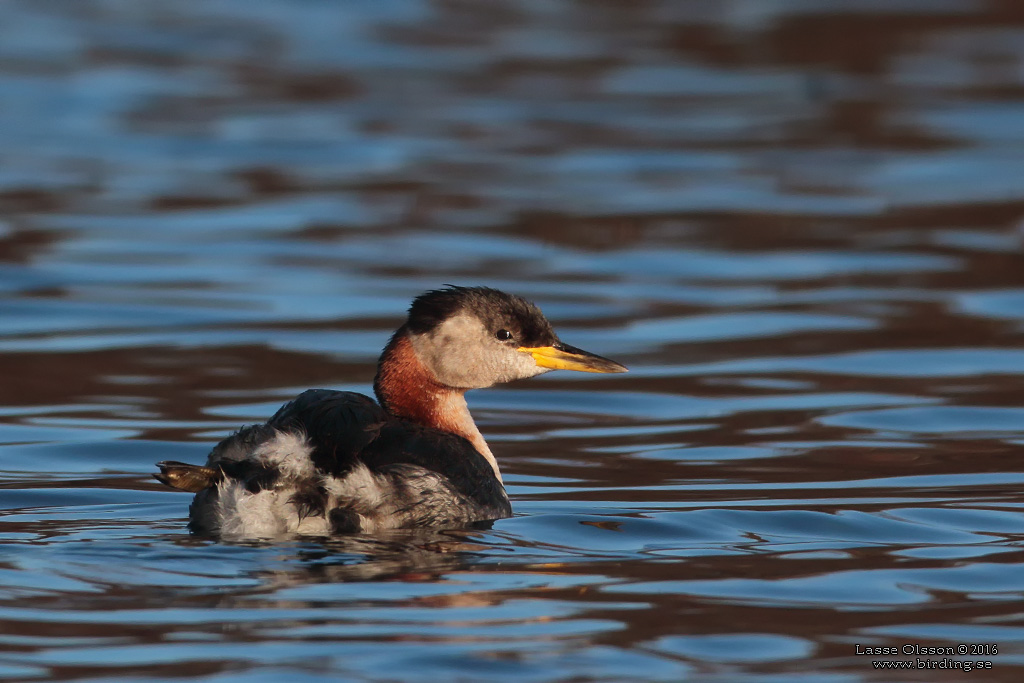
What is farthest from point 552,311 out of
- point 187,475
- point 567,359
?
point 187,475

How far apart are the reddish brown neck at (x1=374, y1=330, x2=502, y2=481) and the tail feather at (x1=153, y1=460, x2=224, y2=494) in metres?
1.23

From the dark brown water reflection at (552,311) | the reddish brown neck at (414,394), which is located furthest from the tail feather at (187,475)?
the reddish brown neck at (414,394)

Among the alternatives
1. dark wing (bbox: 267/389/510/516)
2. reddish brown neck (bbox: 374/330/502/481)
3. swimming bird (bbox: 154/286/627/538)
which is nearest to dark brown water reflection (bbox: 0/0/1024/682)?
swimming bird (bbox: 154/286/627/538)

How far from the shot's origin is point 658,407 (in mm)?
10070

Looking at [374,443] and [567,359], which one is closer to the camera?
[374,443]

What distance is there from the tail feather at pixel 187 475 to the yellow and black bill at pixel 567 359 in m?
1.79

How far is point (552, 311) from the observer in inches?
492

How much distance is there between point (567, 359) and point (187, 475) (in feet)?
6.88

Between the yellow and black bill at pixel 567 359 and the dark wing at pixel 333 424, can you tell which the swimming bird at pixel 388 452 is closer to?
the dark wing at pixel 333 424

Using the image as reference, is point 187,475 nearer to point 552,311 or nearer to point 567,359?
point 567,359

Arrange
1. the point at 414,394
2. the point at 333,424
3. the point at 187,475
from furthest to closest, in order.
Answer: the point at 414,394 → the point at 333,424 → the point at 187,475

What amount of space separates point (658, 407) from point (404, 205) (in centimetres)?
662

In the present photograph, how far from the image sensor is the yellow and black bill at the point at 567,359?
308 inches

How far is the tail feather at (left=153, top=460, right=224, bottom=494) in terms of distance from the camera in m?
6.33
